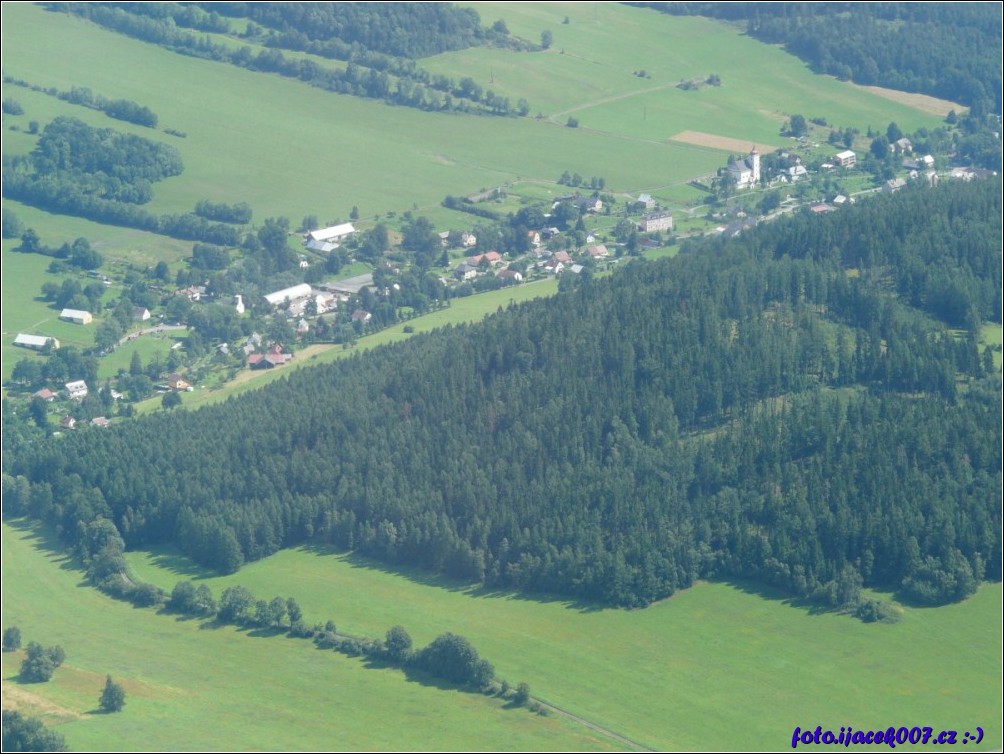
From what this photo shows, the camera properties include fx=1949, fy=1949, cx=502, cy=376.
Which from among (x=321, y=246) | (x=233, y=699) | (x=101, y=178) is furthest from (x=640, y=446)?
(x=101, y=178)

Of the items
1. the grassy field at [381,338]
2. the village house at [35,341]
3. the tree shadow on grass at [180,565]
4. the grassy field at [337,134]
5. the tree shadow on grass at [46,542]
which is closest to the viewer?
the tree shadow on grass at [180,565]

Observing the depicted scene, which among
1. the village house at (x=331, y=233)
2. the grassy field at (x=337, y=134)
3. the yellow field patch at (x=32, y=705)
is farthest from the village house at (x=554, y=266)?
the yellow field patch at (x=32, y=705)

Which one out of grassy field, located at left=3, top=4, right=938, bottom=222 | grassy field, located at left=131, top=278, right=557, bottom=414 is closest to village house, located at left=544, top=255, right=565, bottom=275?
grassy field, located at left=131, top=278, right=557, bottom=414

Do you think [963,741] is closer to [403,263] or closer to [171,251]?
[403,263]

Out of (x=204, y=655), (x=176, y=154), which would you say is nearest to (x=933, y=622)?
(x=204, y=655)

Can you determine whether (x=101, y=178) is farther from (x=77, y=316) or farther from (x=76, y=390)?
(x=76, y=390)

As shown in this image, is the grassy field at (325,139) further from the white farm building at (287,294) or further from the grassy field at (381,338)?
the grassy field at (381,338)

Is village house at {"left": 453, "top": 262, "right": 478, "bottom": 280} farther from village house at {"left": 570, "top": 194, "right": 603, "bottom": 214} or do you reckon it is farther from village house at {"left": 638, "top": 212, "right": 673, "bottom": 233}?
village house at {"left": 570, "top": 194, "right": 603, "bottom": 214}
